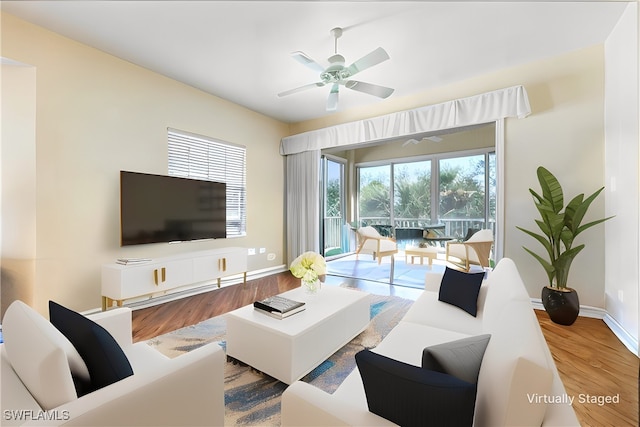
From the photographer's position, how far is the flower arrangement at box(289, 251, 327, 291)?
2320 millimetres

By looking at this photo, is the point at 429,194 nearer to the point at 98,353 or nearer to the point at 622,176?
the point at 622,176

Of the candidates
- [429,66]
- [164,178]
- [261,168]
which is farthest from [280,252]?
[429,66]

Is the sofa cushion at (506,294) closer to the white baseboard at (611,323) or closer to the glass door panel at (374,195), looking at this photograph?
the white baseboard at (611,323)

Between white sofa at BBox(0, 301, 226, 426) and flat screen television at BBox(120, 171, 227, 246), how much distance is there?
2.06 m

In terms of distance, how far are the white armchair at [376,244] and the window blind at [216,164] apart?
2.11 meters

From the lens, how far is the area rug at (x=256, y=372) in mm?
1521

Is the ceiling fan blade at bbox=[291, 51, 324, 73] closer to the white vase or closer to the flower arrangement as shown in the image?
the flower arrangement

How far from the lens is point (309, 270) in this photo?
2.33 meters

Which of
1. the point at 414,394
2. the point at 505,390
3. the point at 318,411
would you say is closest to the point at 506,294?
the point at 505,390

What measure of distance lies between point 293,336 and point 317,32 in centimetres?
268

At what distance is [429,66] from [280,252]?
381 cm

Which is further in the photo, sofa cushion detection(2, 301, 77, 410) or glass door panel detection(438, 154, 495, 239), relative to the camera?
glass door panel detection(438, 154, 495, 239)

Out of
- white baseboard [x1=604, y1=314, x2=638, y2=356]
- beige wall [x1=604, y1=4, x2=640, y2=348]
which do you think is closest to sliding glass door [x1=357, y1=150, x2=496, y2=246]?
beige wall [x1=604, y1=4, x2=640, y2=348]

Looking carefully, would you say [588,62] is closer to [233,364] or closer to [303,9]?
[303,9]
